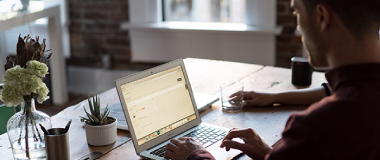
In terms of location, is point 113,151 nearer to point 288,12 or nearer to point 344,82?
point 344,82

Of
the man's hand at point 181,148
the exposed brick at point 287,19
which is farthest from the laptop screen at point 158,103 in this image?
the exposed brick at point 287,19

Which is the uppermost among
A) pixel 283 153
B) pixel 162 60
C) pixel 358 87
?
pixel 358 87

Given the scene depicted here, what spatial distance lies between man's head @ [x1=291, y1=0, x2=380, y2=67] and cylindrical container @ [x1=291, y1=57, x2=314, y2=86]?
1002 mm

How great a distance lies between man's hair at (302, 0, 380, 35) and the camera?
30.6 inches

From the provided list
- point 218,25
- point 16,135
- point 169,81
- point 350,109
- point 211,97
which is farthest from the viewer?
point 218,25

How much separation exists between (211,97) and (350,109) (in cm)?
93

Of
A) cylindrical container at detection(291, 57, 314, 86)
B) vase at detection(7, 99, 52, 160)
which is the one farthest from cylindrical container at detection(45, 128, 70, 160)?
cylindrical container at detection(291, 57, 314, 86)

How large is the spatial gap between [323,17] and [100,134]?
761 millimetres

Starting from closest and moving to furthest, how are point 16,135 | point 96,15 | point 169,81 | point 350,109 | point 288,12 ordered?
point 350,109 → point 16,135 → point 169,81 → point 288,12 → point 96,15

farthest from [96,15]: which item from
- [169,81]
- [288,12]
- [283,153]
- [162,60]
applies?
[283,153]

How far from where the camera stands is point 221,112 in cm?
156

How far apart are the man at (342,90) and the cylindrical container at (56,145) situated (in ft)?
1.88

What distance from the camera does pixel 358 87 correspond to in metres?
0.76

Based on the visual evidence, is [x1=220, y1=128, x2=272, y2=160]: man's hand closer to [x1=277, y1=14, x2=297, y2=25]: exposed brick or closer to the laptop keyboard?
the laptop keyboard
